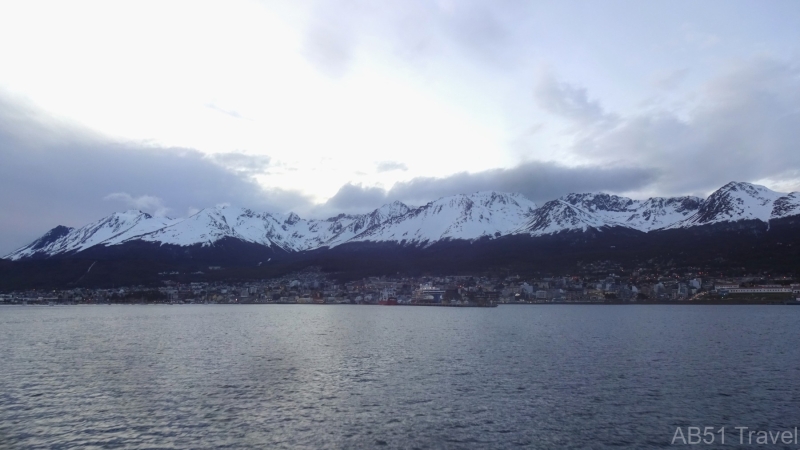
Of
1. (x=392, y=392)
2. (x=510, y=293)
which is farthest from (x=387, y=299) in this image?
(x=392, y=392)

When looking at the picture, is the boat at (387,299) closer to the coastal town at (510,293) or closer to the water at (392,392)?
the coastal town at (510,293)

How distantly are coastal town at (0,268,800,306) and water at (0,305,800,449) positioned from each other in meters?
99.8

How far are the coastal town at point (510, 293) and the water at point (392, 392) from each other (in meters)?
99.8

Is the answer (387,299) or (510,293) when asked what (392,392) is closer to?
(387,299)

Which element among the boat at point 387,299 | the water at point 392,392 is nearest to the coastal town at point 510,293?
the boat at point 387,299

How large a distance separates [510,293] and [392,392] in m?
144

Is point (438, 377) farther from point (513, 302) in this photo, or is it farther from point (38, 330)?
point (513, 302)

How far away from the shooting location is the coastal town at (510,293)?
146 m

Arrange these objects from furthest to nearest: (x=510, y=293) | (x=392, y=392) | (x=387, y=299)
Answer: (x=387, y=299) → (x=510, y=293) → (x=392, y=392)

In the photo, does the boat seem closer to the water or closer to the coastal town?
the coastal town

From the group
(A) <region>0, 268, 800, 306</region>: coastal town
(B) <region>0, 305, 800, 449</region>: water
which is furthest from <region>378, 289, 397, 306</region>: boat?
(B) <region>0, 305, 800, 449</region>: water

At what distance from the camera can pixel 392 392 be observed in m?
30.7

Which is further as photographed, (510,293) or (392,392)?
(510,293)

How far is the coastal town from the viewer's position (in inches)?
5733
